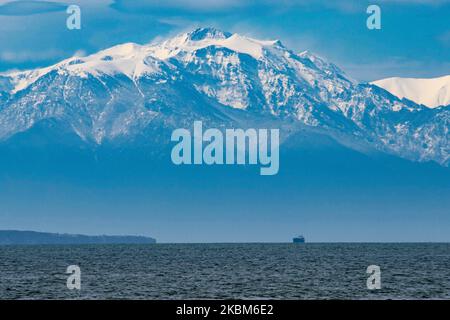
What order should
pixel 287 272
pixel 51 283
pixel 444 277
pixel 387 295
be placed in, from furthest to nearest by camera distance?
pixel 287 272, pixel 444 277, pixel 51 283, pixel 387 295

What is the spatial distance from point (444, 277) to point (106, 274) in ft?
164

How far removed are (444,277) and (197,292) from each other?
47.1m

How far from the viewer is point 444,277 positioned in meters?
143

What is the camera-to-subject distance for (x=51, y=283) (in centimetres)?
12619
